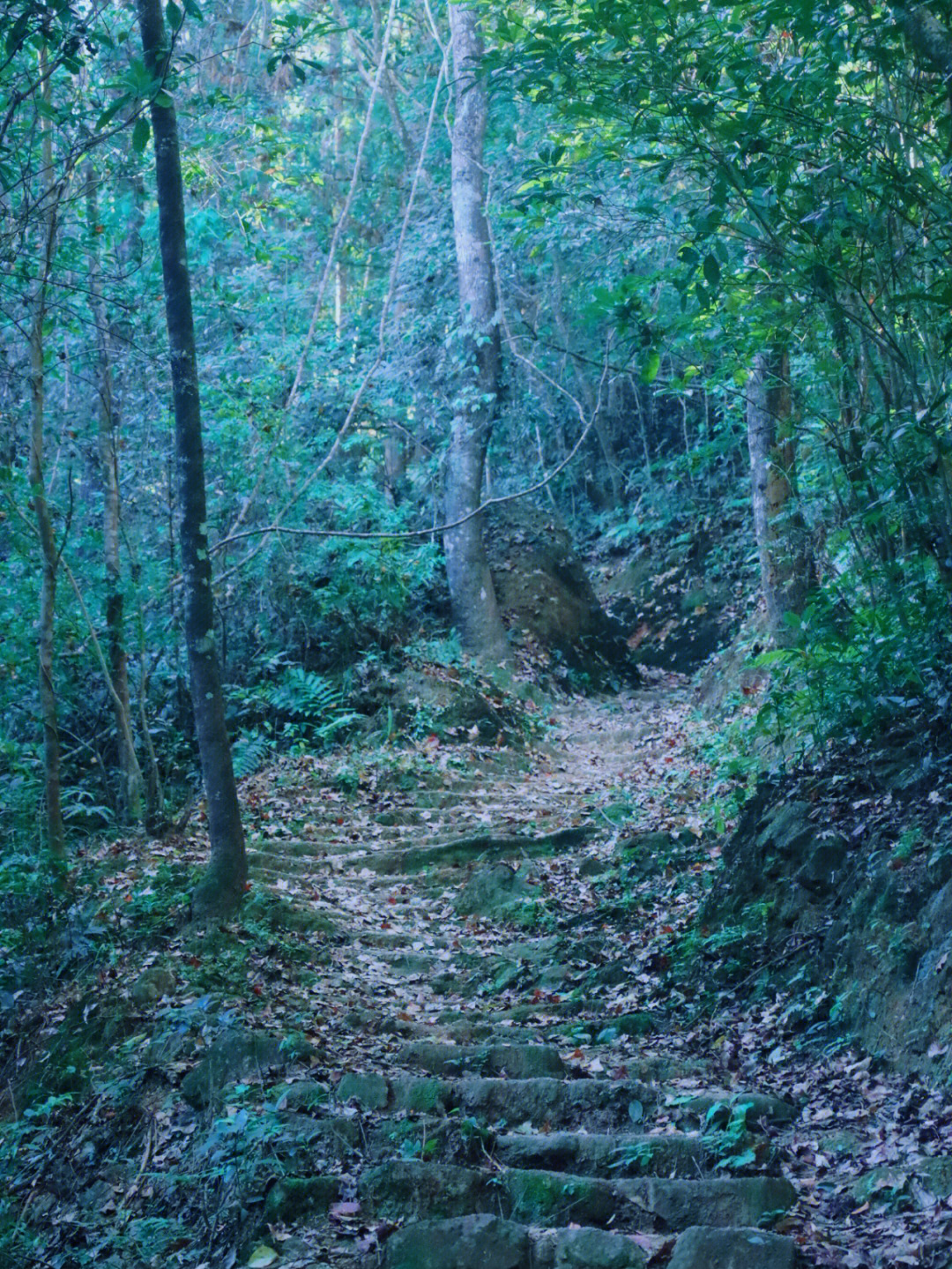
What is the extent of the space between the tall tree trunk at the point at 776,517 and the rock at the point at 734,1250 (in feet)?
22.5

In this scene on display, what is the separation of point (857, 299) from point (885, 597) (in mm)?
1767

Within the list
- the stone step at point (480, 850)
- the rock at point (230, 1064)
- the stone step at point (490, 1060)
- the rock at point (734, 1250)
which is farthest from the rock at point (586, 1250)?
the stone step at point (480, 850)

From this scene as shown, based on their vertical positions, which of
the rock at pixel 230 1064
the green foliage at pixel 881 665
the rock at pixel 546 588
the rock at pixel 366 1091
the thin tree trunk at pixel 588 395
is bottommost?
the rock at pixel 366 1091

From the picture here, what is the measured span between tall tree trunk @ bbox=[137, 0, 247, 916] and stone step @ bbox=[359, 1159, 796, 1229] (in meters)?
3.32

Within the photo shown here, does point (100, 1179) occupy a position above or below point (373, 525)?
below

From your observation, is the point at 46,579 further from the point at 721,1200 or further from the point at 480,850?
the point at 721,1200

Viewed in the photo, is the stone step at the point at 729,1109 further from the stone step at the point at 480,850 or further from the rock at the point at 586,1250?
the stone step at the point at 480,850

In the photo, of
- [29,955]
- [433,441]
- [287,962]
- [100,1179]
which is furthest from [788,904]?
[433,441]

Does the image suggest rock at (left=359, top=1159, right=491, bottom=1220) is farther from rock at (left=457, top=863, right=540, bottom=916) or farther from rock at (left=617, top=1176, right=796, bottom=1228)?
rock at (left=457, top=863, right=540, bottom=916)

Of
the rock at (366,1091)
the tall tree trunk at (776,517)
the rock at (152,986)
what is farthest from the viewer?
Answer: the tall tree trunk at (776,517)

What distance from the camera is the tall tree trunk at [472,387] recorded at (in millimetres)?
14688

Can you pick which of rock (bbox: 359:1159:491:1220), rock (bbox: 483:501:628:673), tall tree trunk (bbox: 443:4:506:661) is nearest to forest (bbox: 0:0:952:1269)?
rock (bbox: 359:1159:491:1220)

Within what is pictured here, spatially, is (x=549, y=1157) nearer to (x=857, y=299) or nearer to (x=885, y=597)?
(x=885, y=597)

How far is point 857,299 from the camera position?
242 inches
